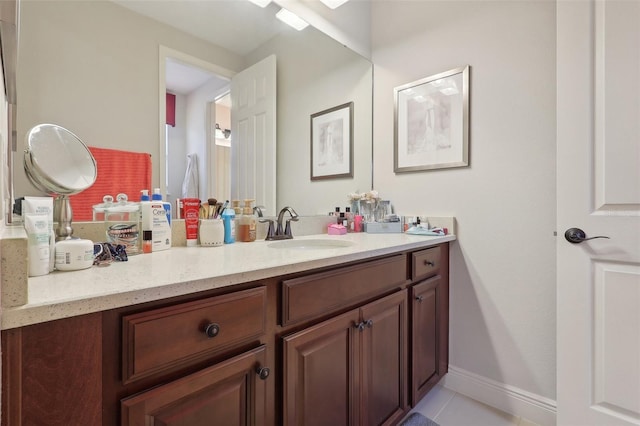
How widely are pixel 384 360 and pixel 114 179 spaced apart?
1214 millimetres

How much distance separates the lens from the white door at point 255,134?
1.40m

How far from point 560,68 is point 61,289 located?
1.79 m

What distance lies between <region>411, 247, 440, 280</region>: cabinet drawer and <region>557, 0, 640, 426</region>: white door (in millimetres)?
507

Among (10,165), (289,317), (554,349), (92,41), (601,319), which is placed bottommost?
(554,349)

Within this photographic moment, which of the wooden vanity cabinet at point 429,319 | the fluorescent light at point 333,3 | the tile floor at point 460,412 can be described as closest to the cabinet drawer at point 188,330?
the wooden vanity cabinet at point 429,319

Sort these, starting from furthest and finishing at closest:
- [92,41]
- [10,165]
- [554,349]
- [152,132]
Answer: [554,349]
[152,132]
[92,41]
[10,165]

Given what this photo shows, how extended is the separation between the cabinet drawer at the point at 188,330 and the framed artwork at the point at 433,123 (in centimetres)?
139

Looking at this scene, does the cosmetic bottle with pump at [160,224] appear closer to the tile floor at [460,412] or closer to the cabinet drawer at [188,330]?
the cabinet drawer at [188,330]

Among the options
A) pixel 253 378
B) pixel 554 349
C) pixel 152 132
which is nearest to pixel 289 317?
pixel 253 378

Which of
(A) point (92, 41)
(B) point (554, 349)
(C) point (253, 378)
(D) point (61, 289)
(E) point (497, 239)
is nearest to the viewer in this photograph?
(D) point (61, 289)

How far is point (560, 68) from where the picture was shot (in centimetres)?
123

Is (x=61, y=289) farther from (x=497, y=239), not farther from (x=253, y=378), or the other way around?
(x=497, y=239)

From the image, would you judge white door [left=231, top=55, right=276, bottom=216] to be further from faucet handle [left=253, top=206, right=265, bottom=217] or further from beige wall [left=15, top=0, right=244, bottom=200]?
beige wall [left=15, top=0, right=244, bottom=200]

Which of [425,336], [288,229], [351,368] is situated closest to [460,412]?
[425,336]
